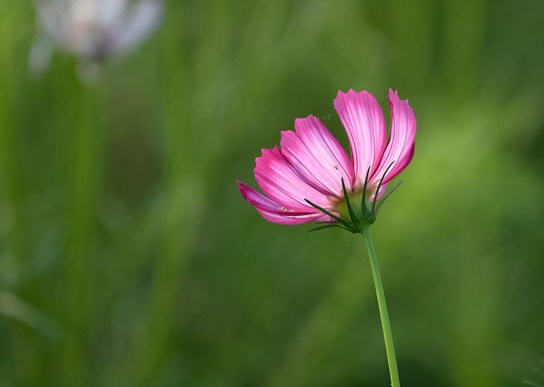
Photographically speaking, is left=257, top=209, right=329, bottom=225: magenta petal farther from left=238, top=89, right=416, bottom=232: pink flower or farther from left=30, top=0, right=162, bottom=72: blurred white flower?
left=30, top=0, right=162, bottom=72: blurred white flower

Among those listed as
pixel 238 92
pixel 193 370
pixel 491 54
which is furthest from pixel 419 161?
pixel 491 54

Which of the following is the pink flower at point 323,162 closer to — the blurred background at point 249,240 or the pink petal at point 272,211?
the pink petal at point 272,211

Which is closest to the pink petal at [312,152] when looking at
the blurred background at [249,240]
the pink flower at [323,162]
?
the pink flower at [323,162]

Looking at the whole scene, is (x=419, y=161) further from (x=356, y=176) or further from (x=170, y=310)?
(x=356, y=176)

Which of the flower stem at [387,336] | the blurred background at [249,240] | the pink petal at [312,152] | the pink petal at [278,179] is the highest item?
the blurred background at [249,240]

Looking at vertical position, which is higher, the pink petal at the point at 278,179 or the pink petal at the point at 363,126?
the pink petal at the point at 363,126

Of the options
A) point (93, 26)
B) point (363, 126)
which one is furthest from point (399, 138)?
point (93, 26)

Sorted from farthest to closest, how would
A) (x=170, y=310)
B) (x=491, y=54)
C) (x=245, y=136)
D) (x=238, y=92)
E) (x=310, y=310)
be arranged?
(x=491, y=54) → (x=245, y=136) → (x=310, y=310) → (x=238, y=92) → (x=170, y=310)

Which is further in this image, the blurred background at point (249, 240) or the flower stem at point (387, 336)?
the blurred background at point (249, 240)
